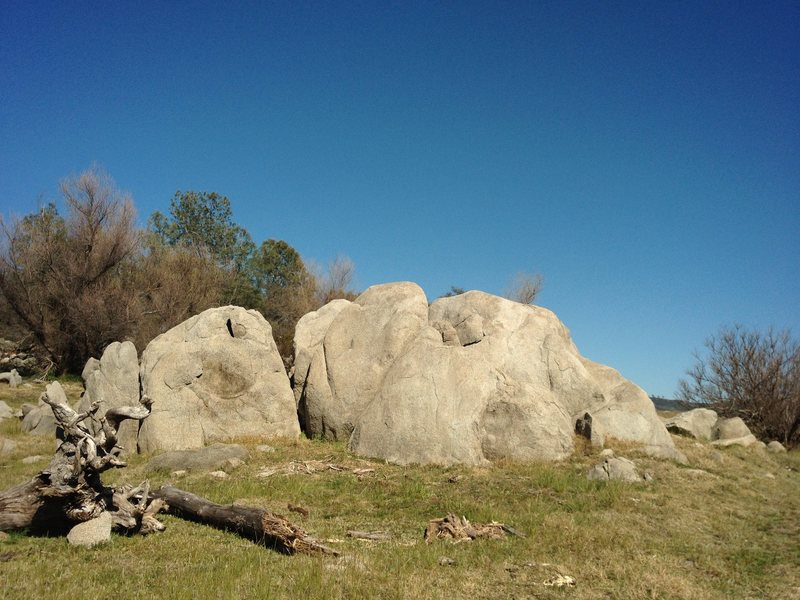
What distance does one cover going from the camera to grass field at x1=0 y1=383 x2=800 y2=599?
7.45m

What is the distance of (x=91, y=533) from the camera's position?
8.91 metres

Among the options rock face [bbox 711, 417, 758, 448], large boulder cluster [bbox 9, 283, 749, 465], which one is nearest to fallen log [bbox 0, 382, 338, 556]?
large boulder cluster [bbox 9, 283, 749, 465]

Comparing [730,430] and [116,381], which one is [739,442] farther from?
[116,381]

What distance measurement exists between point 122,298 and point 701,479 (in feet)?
104

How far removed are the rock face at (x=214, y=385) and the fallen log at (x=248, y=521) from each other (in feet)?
21.8

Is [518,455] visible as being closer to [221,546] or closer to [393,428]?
[393,428]

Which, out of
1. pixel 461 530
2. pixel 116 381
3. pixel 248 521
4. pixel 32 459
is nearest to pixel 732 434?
pixel 461 530

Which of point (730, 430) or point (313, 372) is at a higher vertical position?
point (313, 372)

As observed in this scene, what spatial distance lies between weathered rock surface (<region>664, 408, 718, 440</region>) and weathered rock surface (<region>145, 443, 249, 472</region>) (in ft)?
60.8

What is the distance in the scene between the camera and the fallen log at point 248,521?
851 centimetres

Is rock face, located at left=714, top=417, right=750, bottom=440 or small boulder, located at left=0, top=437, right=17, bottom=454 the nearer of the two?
small boulder, located at left=0, top=437, right=17, bottom=454

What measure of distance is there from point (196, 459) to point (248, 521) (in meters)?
5.95

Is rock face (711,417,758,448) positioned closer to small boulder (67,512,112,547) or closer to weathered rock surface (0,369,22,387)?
small boulder (67,512,112,547)

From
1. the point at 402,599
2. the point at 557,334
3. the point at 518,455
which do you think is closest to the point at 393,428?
the point at 518,455
